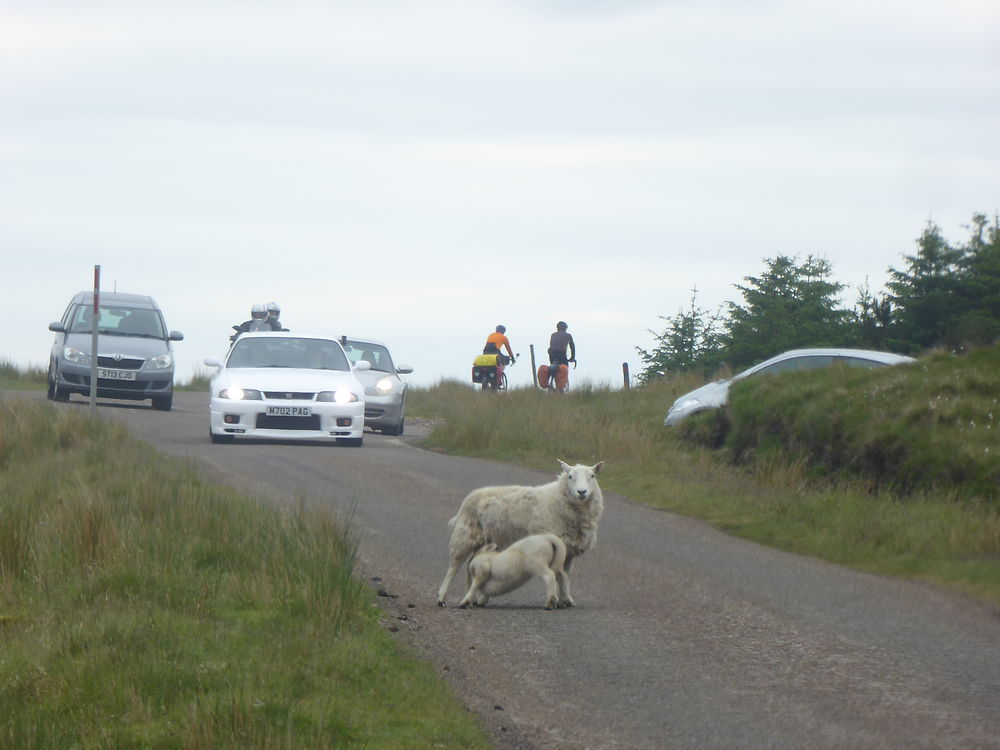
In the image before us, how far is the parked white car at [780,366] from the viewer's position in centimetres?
2420

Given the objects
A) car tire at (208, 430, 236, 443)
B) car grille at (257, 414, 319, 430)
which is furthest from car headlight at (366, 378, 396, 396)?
car tire at (208, 430, 236, 443)

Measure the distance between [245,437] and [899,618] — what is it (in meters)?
13.9

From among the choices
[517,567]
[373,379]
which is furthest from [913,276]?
[517,567]

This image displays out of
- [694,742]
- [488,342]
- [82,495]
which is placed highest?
[488,342]

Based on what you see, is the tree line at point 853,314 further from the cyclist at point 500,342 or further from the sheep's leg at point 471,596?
the sheep's leg at point 471,596

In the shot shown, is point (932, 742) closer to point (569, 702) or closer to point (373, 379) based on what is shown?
point (569, 702)

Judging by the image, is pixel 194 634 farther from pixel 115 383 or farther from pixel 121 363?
pixel 115 383

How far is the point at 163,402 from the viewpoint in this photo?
100 ft

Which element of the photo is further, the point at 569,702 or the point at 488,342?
the point at 488,342

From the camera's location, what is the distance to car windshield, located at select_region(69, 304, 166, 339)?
29.3m

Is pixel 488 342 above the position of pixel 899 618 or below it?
above

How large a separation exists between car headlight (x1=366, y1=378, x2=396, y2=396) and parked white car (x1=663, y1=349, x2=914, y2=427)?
4962mm

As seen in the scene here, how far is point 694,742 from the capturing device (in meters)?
7.29

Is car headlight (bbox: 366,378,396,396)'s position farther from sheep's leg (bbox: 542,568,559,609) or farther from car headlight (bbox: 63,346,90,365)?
sheep's leg (bbox: 542,568,559,609)
